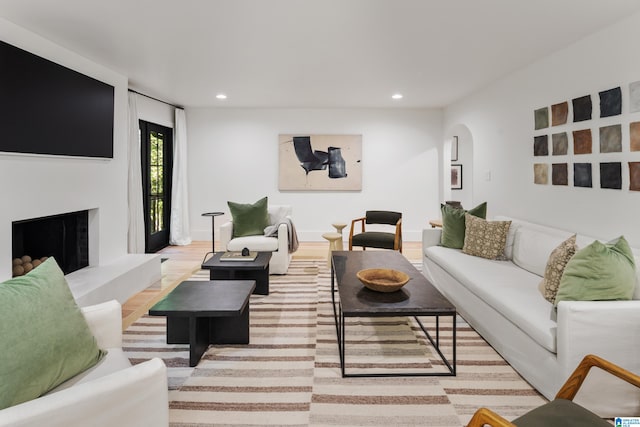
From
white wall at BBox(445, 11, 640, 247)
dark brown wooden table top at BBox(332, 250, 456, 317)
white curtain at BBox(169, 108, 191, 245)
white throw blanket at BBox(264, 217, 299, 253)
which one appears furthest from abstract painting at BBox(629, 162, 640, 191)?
white curtain at BBox(169, 108, 191, 245)

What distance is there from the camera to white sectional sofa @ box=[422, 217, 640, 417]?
6.25ft

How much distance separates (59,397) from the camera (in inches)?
44.7

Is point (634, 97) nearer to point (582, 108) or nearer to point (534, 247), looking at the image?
point (582, 108)

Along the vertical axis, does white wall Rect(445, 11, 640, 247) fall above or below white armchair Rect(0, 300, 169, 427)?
above

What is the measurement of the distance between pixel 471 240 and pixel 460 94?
2.75 metres

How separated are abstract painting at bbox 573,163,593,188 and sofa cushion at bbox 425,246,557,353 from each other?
2.95 ft

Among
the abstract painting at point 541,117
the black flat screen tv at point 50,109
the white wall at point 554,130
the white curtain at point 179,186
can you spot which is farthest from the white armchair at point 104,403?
the white curtain at point 179,186

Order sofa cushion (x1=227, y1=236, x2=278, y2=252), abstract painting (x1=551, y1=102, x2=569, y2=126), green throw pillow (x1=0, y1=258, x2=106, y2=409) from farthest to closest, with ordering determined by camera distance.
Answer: sofa cushion (x1=227, y1=236, x2=278, y2=252) < abstract painting (x1=551, y1=102, x2=569, y2=126) < green throw pillow (x1=0, y1=258, x2=106, y2=409)

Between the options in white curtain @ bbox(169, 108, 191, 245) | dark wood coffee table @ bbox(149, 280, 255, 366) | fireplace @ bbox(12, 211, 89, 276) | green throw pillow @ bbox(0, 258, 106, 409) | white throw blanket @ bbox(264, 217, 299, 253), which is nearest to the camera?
green throw pillow @ bbox(0, 258, 106, 409)

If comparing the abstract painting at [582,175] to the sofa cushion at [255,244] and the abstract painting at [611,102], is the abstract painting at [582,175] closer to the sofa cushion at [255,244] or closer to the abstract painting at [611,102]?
the abstract painting at [611,102]

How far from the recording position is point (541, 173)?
12.8 feet

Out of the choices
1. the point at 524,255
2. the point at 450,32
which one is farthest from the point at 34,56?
the point at 524,255

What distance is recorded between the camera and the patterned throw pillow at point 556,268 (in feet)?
7.76

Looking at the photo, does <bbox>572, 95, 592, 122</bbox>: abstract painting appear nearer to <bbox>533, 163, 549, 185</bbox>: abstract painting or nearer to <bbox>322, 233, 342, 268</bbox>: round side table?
<bbox>533, 163, 549, 185</bbox>: abstract painting
